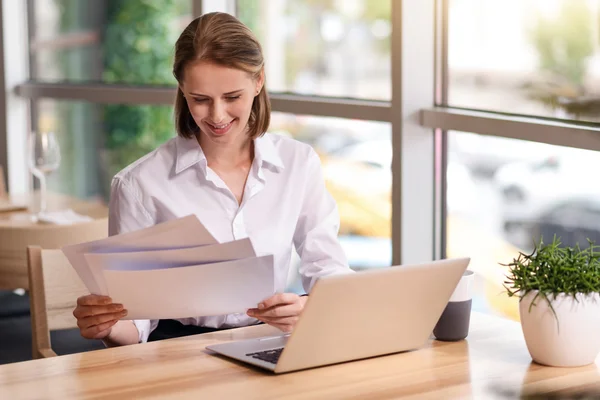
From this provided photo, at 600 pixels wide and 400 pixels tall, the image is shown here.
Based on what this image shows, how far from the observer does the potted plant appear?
61.1 inches

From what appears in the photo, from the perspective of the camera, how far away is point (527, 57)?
278 centimetres

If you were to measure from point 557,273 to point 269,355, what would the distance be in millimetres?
513

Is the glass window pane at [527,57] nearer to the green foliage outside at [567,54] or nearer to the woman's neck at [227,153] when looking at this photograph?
the green foliage outside at [567,54]

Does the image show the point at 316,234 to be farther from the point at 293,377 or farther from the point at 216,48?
the point at 293,377

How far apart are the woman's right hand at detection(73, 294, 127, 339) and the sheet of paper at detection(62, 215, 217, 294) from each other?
0.36ft

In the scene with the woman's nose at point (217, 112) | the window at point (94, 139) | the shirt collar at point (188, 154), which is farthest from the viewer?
the window at point (94, 139)

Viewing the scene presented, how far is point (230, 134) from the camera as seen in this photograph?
208 centimetres

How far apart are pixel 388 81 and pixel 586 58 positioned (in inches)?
34.2

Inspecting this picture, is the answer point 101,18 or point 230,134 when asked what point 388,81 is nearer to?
point 230,134

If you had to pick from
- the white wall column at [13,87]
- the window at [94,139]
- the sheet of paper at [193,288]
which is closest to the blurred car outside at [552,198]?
the sheet of paper at [193,288]

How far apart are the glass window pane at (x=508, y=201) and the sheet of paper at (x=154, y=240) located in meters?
1.34

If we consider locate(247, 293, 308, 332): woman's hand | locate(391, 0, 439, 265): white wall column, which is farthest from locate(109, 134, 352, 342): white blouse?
locate(391, 0, 439, 265): white wall column

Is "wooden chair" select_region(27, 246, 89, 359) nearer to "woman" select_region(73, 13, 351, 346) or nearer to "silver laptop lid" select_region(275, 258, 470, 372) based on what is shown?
"woman" select_region(73, 13, 351, 346)

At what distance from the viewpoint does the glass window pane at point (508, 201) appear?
2629 millimetres
